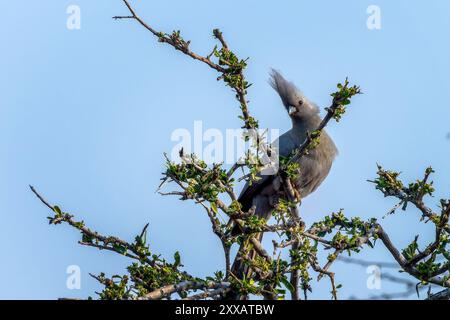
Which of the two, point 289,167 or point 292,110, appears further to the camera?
point 292,110

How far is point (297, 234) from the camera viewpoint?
246 inches

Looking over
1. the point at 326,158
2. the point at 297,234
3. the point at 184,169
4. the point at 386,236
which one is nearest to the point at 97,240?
the point at 184,169

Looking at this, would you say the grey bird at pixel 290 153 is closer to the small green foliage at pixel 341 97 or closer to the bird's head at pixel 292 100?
the bird's head at pixel 292 100

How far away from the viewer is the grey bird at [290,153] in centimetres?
857

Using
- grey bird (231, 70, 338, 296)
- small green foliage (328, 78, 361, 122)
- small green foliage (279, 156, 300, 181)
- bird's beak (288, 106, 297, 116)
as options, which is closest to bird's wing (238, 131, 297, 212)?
grey bird (231, 70, 338, 296)

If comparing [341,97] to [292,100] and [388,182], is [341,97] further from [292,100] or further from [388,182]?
[292,100]

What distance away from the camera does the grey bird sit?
8.57 m

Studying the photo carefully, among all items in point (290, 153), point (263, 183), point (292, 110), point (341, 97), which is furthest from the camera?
point (292, 110)

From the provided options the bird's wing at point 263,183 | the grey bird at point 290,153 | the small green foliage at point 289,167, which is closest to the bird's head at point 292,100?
the grey bird at point 290,153

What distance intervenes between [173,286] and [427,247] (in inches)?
67.6

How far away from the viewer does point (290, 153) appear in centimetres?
824

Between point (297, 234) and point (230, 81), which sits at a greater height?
point (230, 81)

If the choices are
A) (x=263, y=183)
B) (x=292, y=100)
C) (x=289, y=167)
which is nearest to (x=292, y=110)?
(x=292, y=100)
